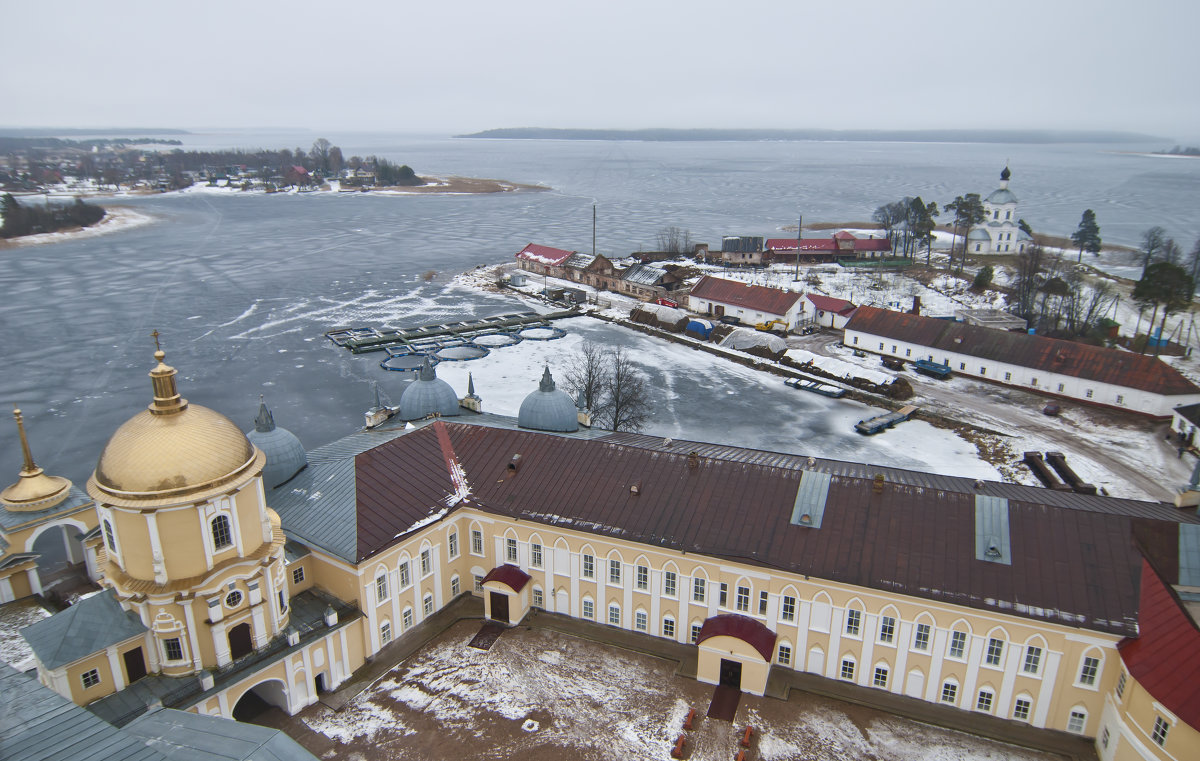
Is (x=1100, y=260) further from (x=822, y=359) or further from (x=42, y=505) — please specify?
(x=42, y=505)

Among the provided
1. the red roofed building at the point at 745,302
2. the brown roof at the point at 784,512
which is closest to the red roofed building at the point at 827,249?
the red roofed building at the point at 745,302

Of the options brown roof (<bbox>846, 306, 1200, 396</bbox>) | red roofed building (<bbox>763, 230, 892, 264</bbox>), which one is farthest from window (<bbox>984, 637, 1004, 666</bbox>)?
red roofed building (<bbox>763, 230, 892, 264</bbox>)

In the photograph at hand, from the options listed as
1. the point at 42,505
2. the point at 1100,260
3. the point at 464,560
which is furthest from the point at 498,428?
the point at 1100,260

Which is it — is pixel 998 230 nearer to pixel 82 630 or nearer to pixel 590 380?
pixel 590 380

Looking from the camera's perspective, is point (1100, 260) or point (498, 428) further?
point (1100, 260)

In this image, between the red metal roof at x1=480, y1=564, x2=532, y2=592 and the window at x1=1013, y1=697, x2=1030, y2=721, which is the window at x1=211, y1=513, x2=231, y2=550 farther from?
the window at x1=1013, y1=697, x2=1030, y2=721

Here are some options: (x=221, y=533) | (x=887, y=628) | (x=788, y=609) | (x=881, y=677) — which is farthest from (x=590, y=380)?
(x=221, y=533)

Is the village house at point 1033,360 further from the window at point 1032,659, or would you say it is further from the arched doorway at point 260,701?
the arched doorway at point 260,701
